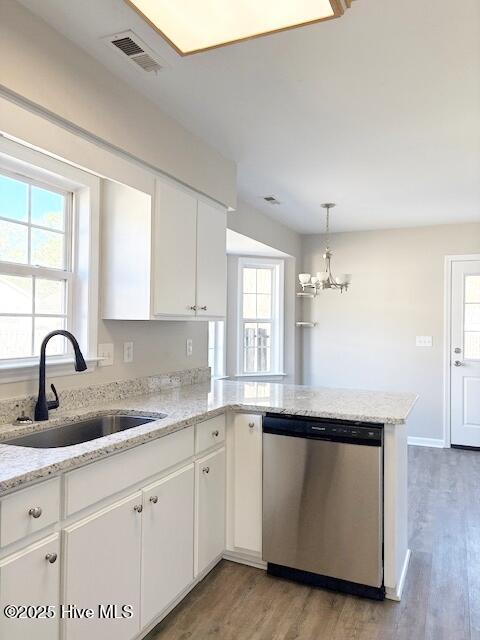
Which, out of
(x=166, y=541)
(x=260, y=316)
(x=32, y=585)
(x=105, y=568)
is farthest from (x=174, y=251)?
(x=260, y=316)

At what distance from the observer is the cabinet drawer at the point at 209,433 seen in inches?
91.9

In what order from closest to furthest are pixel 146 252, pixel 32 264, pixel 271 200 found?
pixel 32 264 < pixel 146 252 < pixel 271 200

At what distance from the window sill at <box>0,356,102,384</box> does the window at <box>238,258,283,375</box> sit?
3.17 metres

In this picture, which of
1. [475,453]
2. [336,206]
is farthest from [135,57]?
[475,453]

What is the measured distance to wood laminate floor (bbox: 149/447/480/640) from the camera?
6.68 feet

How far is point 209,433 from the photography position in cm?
243

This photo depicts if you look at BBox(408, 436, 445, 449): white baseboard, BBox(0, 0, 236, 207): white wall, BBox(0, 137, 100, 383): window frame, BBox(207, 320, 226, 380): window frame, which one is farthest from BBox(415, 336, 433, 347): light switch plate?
BBox(0, 137, 100, 383): window frame

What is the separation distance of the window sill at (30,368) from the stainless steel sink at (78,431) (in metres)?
0.26

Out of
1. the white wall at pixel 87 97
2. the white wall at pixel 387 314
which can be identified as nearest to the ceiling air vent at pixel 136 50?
the white wall at pixel 87 97

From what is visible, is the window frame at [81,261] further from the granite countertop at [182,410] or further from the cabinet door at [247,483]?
the cabinet door at [247,483]

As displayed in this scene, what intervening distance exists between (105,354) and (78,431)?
51 cm

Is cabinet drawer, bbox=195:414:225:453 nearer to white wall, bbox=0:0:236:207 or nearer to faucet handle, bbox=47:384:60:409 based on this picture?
faucet handle, bbox=47:384:60:409

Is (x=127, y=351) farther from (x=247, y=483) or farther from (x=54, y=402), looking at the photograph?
(x=247, y=483)

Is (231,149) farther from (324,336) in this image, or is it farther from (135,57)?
(324,336)
